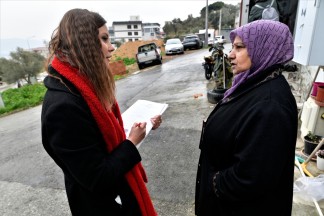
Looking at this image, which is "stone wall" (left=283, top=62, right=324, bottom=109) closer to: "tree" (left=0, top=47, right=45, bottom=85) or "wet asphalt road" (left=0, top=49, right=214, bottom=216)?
"wet asphalt road" (left=0, top=49, right=214, bottom=216)

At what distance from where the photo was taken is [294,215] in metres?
2.34

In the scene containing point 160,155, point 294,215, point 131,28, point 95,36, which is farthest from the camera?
point 131,28

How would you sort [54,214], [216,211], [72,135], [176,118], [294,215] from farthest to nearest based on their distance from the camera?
[176,118]
[54,214]
[294,215]
[216,211]
[72,135]

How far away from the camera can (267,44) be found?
1259mm

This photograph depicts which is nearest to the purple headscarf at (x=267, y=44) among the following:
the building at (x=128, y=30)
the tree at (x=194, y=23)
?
the tree at (x=194, y=23)

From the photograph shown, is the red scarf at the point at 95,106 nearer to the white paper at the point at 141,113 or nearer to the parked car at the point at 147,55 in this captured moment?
the white paper at the point at 141,113

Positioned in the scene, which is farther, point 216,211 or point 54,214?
point 54,214

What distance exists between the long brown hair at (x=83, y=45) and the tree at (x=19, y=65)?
4553cm

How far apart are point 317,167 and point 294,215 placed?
113cm

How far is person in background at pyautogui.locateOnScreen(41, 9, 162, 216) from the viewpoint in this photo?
1.01 meters

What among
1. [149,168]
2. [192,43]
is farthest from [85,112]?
[192,43]

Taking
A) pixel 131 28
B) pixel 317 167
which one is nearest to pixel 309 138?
pixel 317 167

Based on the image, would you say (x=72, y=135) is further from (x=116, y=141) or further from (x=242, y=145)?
(x=242, y=145)

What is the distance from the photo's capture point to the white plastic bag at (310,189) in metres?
2.48
